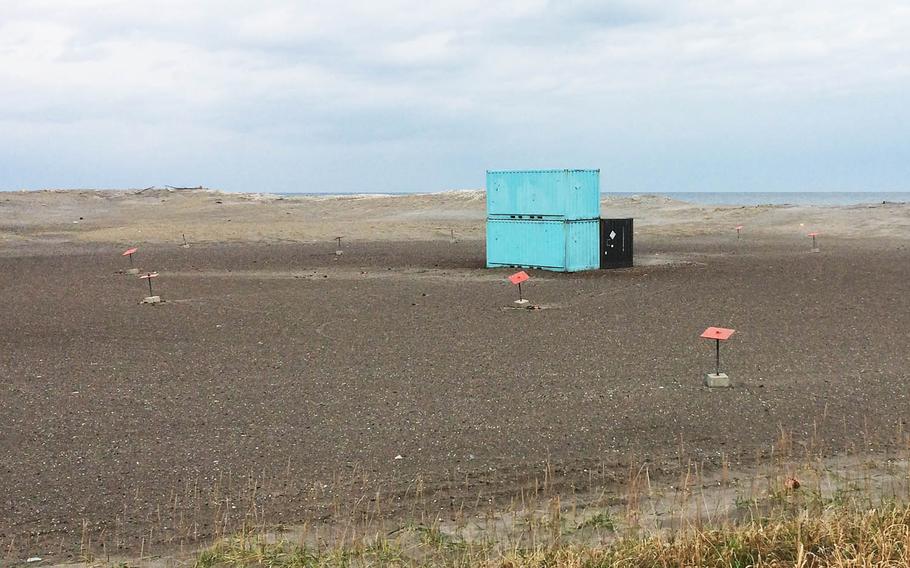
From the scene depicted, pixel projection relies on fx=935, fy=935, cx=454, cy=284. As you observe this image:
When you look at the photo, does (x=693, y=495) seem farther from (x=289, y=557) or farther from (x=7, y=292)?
(x=7, y=292)

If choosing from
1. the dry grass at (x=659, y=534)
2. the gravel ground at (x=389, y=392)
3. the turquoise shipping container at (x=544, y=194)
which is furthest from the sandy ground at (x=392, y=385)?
the turquoise shipping container at (x=544, y=194)

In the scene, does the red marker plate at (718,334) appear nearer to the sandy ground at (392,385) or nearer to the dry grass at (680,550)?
the sandy ground at (392,385)

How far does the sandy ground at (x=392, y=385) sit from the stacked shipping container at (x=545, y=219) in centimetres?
116

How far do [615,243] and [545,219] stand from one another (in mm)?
1891

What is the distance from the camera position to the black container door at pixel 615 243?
23281 mm

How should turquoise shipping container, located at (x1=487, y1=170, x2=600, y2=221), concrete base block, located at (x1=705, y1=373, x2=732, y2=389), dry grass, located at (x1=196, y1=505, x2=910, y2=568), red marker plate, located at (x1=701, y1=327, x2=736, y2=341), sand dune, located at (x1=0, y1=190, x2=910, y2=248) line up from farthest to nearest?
sand dune, located at (x1=0, y1=190, x2=910, y2=248) → turquoise shipping container, located at (x1=487, y1=170, x2=600, y2=221) → concrete base block, located at (x1=705, y1=373, x2=732, y2=389) → red marker plate, located at (x1=701, y1=327, x2=736, y2=341) → dry grass, located at (x1=196, y1=505, x2=910, y2=568)

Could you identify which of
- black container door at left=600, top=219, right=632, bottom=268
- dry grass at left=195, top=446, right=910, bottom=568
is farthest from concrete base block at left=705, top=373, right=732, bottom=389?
black container door at left=600, top=219, right=632, bottom=268

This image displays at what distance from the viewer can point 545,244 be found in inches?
914

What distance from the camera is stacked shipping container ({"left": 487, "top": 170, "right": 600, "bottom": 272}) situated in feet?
74.8

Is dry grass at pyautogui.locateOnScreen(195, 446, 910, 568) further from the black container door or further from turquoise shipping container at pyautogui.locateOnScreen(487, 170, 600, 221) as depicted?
the black container door

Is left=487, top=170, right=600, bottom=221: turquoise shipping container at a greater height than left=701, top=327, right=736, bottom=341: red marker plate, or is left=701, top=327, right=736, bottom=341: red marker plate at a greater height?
left=487, top=170, right=600, bottom=221: turquoise shipping container

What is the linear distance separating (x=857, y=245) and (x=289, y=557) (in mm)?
28208

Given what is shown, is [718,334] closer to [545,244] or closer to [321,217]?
[545,244]

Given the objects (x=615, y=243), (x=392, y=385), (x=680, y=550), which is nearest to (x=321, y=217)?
(x=615, y=243)
